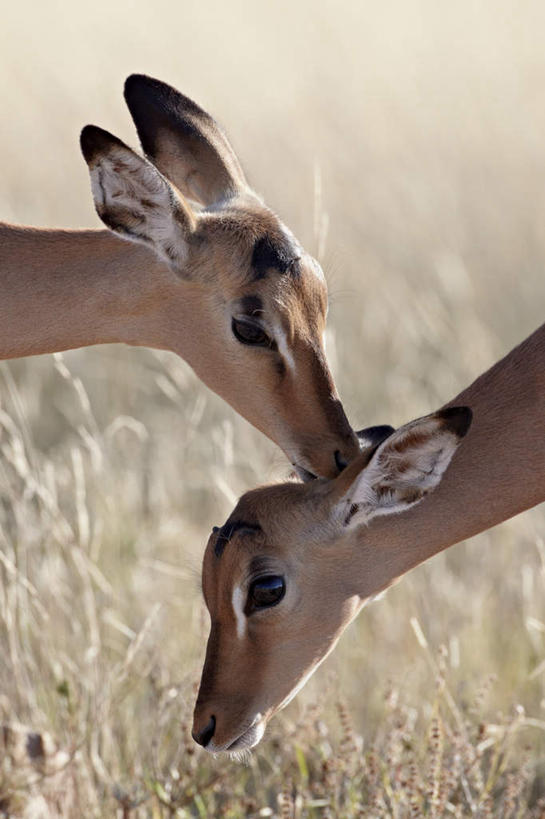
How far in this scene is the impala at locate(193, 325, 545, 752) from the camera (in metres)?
4.02

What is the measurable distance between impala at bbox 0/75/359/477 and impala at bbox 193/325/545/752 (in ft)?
1.45

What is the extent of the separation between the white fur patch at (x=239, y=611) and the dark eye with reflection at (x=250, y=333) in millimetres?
992

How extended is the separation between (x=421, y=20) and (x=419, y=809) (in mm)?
12835

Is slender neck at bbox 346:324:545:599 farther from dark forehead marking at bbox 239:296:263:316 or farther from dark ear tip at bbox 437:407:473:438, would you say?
dark forehead marking at bbox 239:296:263:316

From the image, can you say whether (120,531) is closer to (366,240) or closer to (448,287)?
(448,287)

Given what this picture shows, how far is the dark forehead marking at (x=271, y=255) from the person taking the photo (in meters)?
4.69

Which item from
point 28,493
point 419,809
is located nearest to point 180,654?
point 28,493

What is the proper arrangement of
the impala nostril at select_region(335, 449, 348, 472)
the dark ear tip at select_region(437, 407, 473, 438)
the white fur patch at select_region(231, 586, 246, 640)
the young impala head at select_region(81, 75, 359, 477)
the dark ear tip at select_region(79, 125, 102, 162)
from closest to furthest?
the dark ear tip at select_region(437, 407, 473, 438) < the white fur patch at select_region(231, 586, 246, 640) < the dark ear tip at select_region(79, 125, 102, 162) < the impala nostril at select_region(335, 449, 348, 472) < the young impala head at select_region(81, 75, 359, 477)

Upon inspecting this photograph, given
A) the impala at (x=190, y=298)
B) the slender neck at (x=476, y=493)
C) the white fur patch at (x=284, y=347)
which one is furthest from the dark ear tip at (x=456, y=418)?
the white fur patch at (x=284, y=347)

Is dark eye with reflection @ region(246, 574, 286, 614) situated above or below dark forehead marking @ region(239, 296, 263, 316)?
below

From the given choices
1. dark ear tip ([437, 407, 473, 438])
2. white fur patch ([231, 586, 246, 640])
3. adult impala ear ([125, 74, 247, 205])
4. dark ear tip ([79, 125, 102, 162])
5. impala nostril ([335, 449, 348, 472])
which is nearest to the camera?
dark ear tip ([437, 407, 473, 438])

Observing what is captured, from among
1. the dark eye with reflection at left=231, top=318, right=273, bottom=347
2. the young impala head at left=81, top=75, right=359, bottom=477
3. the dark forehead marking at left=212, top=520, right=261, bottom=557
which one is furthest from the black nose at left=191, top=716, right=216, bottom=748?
the dark eye with reflection at left=231, top=318, right=273, bottom=347

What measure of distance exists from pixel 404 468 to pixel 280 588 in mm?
519

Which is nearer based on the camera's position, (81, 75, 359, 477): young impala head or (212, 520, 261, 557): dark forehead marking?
(212, 520, 261, 557): dark forehead marking
